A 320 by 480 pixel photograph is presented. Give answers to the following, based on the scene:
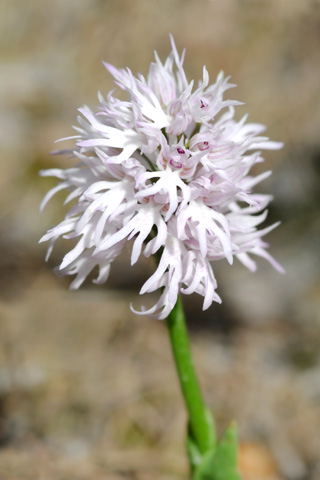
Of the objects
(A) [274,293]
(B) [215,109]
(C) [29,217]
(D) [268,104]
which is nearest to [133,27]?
(D) [268,104]

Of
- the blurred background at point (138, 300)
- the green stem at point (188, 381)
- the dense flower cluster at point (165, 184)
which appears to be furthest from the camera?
the blurred background at point (138, 300)

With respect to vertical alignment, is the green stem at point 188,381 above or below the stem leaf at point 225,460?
above

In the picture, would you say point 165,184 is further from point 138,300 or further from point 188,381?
point 138,300

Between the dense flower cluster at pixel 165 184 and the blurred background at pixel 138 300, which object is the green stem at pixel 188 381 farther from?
the blurred background at pixel 138 300

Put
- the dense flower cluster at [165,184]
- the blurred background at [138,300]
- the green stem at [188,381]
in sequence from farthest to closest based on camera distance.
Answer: the blurred background at [138,300]
the green stem at [188,381]
the dense flower cluster at [165,184]

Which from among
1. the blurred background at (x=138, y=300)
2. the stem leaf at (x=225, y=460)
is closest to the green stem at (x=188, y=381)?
the stem leaf at (x=225, y=460)

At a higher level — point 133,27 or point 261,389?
point 133,27

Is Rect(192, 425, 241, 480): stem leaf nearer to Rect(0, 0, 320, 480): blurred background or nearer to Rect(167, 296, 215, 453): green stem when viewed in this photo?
Rect(167, 296, 215, 453): green stem

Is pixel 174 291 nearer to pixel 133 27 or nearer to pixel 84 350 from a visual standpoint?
pixel 84 350
